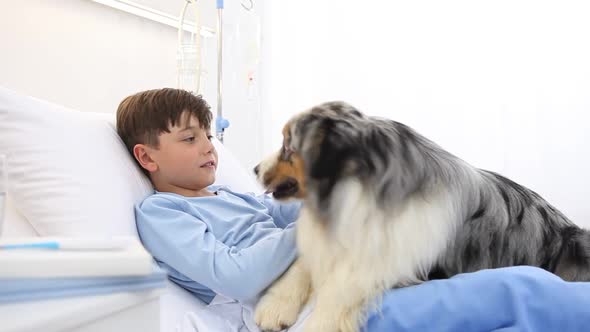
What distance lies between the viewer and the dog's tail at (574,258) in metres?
1.31

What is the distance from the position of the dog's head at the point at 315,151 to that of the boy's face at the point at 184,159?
360 millimetres

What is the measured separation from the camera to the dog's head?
44.5 inches

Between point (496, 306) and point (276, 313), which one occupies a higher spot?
point (496, 306)

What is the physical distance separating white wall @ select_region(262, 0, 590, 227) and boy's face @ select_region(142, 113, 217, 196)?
7.68 feet

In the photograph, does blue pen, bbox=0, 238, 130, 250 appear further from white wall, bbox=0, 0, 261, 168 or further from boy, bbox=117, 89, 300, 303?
white wall, bbox=0, 0, 261, 168

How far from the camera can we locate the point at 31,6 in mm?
2219

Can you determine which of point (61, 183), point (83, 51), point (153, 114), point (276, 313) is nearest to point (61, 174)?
point (61, 183)

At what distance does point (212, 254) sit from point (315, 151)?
376 mm

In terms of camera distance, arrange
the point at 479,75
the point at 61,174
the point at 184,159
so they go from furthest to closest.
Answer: the point at 479,75 < the point at 184,159 < the point at 61,174

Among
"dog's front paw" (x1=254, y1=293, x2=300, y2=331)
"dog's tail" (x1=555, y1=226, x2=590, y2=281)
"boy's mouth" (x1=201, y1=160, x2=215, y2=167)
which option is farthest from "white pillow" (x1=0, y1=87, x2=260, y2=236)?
"dog's tail" (x1=555, y1=226, x2=590, y2=281)

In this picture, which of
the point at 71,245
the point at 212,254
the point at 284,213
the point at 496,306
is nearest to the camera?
the point at 71,245

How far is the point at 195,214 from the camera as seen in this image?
4.71 ft

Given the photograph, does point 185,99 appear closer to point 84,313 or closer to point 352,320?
point 352,320

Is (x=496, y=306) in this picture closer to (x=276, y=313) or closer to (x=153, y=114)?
(x=276, y=313)
